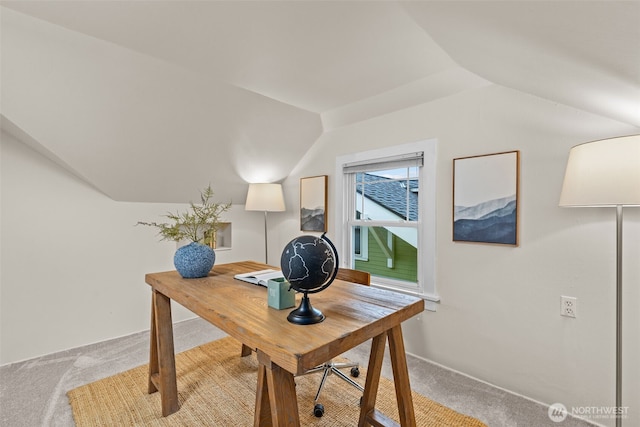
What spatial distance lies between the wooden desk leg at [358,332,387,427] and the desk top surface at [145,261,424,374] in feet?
0.80

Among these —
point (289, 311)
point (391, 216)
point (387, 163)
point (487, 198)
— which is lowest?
point (289, 311)

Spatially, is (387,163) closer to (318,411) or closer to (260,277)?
(260,277)

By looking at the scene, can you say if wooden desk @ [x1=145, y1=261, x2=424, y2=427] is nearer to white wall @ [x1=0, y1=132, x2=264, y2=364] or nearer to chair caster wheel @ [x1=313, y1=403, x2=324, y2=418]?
chair caster wheel @ [x1=313, y1=403, x2=324, y2=418]

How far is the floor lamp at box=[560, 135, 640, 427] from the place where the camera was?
1.20 m

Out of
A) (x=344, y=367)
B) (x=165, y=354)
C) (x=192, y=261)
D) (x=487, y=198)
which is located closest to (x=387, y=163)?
(x=487, y=198)

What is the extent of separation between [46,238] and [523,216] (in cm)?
369

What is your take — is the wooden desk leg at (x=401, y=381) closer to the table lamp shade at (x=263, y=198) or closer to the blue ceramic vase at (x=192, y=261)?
the blue ceramic vase at (x=192, y=261)

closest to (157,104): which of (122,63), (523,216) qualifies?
(122,63)

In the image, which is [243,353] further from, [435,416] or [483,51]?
[483,51]

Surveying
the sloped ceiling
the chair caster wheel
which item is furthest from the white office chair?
the sloped ceiling

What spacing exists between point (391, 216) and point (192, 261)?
5.87 ft

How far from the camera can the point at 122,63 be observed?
1893mm

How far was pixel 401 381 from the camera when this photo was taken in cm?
135
